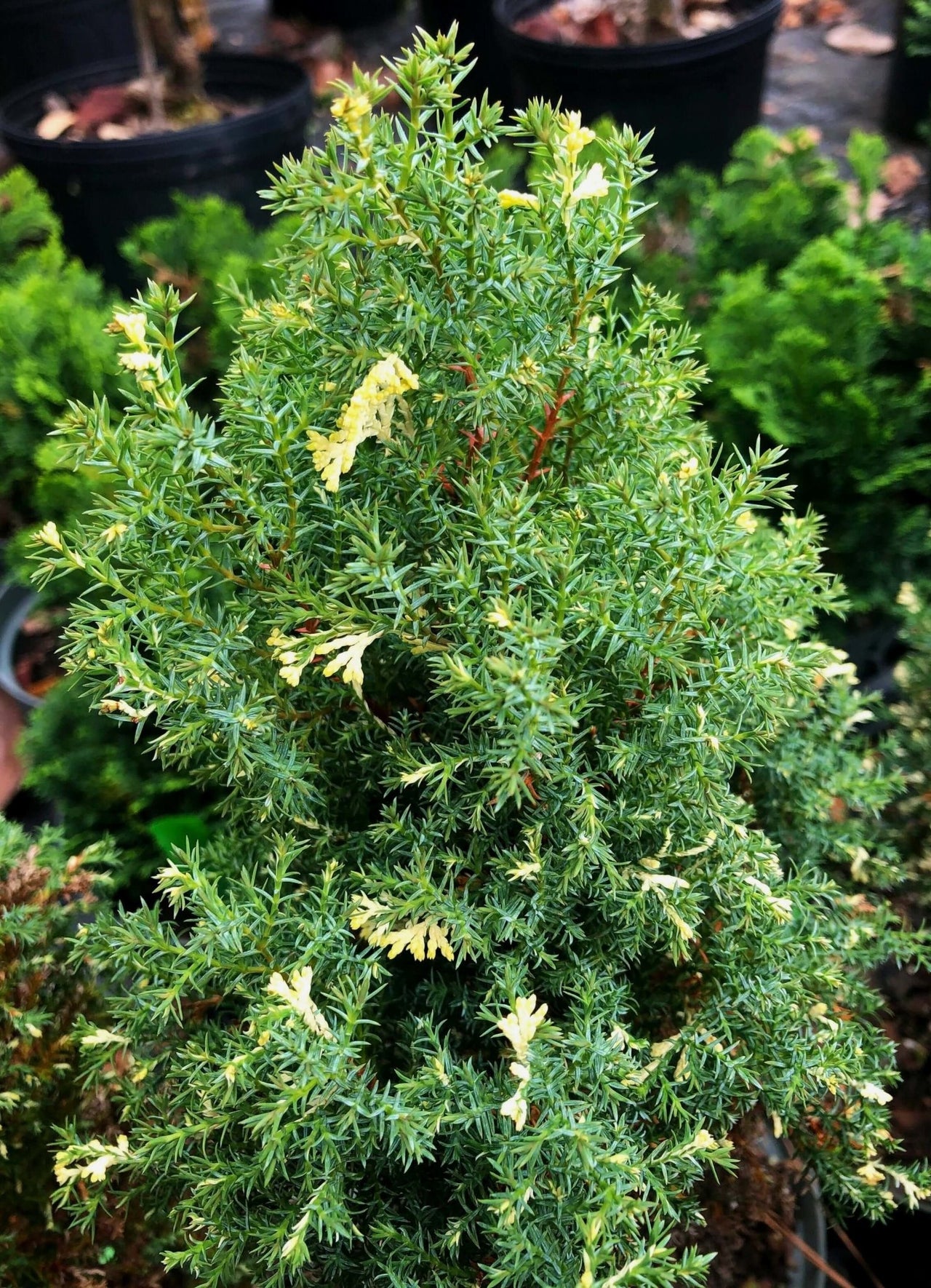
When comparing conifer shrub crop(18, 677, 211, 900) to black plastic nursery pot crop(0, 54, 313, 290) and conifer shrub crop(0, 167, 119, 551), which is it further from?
black plastic nursery pot crop(0, 54, 313, 290)

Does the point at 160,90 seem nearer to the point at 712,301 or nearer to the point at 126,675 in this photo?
the point at 712,301

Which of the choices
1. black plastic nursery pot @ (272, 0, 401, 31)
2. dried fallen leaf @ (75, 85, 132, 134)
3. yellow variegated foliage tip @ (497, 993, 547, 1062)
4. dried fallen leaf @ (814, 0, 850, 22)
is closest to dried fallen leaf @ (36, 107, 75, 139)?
dried fallen leaf @ (75, 85, 132, 134)

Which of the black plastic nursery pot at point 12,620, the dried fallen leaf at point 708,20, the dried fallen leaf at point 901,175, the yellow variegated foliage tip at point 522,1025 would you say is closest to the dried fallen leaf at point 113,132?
the black plastic nursery pot at point 12,620

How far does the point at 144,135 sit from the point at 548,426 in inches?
116

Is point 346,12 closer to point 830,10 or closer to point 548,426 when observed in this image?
point 830,10

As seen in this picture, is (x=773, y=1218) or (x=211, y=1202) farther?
(x=773, y=1218)

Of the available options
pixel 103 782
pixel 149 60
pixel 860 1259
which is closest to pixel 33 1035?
pixel 103 782

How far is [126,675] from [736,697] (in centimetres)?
54

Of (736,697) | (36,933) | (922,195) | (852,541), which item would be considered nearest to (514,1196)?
(736,697)

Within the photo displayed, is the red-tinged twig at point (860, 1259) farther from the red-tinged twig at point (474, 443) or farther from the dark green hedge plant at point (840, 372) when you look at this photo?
the red-tinged twig at point (474, 443)

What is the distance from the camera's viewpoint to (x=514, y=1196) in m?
0.82

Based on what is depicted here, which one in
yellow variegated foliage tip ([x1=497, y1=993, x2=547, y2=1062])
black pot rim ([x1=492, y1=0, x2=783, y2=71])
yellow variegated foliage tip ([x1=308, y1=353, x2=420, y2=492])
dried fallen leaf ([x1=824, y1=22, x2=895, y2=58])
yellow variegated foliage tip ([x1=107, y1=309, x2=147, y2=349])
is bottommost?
dried fallen leaf ([x1=824, y1=22, x2=895, y2=58])

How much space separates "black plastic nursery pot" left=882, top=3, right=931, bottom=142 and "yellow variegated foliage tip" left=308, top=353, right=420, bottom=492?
3930mm

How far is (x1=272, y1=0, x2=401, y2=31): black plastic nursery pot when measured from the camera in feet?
18.7
